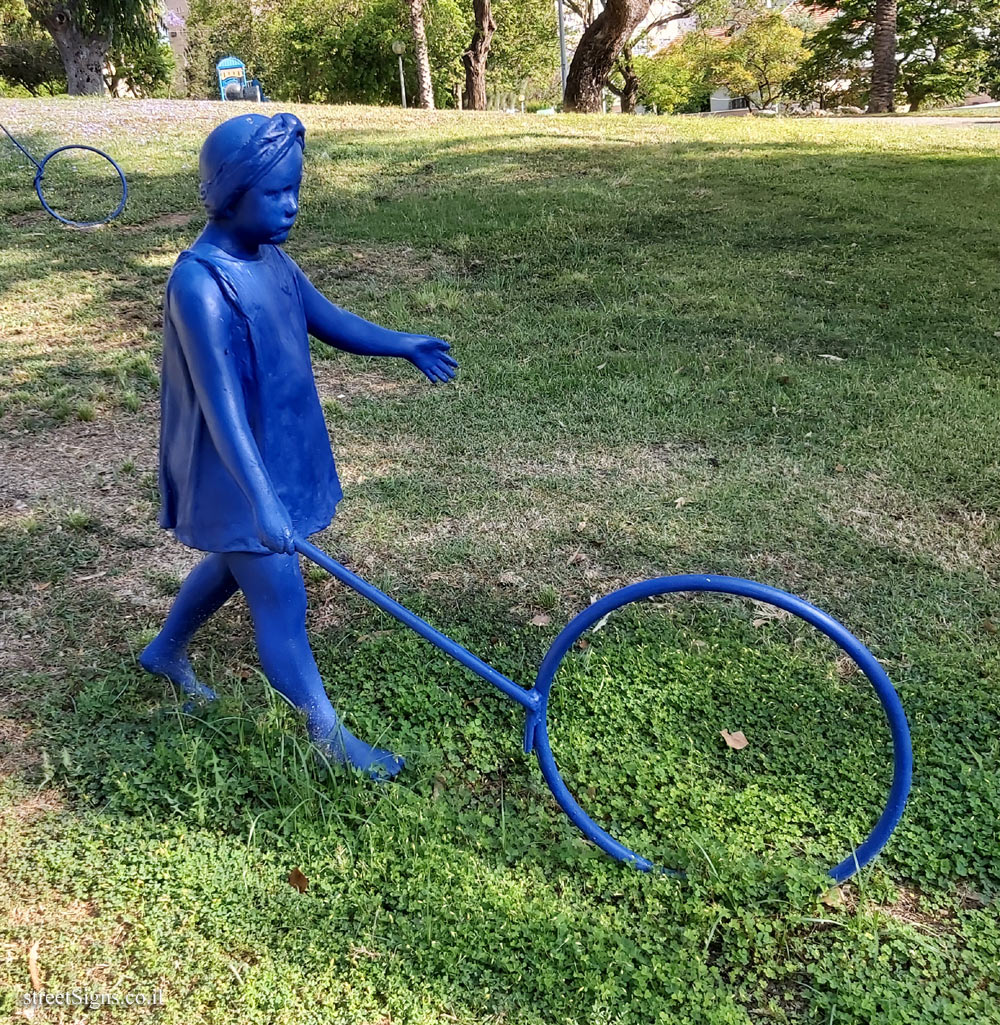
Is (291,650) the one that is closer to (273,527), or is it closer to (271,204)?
(273,527)

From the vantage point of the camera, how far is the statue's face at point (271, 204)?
176cm

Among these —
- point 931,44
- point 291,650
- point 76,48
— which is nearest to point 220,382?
point 291,650

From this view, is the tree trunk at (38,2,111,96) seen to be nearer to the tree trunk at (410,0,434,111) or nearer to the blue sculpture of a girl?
the tree trunk at (410,0,434,111)

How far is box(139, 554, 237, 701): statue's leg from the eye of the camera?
2287 mm

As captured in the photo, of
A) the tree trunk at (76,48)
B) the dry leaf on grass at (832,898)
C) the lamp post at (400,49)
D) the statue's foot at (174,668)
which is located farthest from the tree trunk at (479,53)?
the dry leaf on grass at (832,898)

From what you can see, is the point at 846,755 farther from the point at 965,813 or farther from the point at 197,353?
the point at 197,353

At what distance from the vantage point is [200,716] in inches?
95.7

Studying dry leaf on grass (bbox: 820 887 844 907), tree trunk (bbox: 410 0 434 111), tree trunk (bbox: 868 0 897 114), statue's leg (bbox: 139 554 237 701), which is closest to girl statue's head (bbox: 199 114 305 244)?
statue's leg (bbox: 139 554 237 701)

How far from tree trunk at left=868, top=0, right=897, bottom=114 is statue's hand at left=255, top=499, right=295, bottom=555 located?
16.5m

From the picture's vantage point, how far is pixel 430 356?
219 centimetres

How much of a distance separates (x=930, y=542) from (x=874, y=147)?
27.1 ft

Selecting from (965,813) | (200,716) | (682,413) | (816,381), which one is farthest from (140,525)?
(816,381)

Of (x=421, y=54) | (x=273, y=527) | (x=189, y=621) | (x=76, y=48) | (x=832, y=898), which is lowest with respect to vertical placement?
(x=832, y=898)

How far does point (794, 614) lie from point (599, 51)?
529 inches
